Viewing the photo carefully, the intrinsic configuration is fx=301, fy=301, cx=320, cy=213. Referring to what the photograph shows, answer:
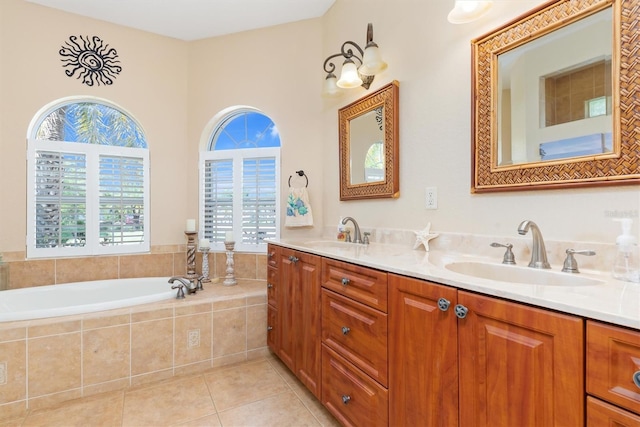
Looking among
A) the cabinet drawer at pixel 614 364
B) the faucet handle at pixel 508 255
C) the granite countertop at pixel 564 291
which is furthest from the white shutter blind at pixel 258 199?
the cabinet drawer at pixel 614 364

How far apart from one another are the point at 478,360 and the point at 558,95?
98 centimetres

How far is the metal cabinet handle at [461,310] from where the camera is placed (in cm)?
85

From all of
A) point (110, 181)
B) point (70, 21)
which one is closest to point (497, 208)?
point (110, 181)

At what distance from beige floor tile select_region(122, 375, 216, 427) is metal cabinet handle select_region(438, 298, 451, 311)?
149cm

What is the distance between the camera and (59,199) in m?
2.57

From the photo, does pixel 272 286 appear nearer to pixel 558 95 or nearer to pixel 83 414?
pixel 83 414

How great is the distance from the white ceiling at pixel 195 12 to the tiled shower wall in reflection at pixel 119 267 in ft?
6.83

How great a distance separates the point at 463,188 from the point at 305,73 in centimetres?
193

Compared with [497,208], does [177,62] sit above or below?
above

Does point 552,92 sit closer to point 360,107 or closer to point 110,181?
point 360,107

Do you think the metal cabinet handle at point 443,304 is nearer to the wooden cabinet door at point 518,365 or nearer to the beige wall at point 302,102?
the wooden cabinet door at point 518,365

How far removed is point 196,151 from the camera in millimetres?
3061

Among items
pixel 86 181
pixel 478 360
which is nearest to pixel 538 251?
pixel 478 360

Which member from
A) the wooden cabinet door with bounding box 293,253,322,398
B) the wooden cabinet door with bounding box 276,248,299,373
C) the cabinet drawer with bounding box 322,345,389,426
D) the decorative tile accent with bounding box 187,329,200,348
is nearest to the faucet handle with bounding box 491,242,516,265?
the cabinet drawer with bounding box 322,345,389,426
